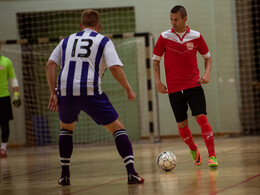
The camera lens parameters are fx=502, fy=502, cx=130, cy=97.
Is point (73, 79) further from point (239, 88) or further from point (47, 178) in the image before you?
point (239, 88)

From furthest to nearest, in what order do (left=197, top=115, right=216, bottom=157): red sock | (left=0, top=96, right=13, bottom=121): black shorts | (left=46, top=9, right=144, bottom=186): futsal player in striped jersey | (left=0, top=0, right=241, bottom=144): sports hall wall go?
(left=0, top=0, right=241, bottom=144): sports hall wall, (left=0, top=96, right=13, bottom=121): black shorts, (left=197, top=115, right=216, bottom=157): red sock, (left=46, top=9, right=144, bottom=186): futsal player in striped jersey

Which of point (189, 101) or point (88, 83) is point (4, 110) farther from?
point (88, 83)

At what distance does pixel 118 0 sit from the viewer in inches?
484

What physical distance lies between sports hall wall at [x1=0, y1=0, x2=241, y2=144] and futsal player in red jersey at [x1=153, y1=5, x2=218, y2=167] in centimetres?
636

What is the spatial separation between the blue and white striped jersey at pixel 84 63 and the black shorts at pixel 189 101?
1314 mm

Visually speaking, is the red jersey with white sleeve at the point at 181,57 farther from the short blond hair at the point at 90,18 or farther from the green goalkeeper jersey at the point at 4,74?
the green goalkeeper jersey at the point at 4,74

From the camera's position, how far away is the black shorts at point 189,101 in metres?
5.33

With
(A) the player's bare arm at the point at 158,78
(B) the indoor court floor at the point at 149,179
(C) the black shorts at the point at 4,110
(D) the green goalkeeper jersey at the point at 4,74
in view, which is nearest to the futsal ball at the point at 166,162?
(B) the indoor court floor at the point at 149,179

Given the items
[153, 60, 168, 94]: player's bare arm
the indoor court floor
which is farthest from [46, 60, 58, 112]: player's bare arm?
[153, 60, 168, 94]: player's bare arm

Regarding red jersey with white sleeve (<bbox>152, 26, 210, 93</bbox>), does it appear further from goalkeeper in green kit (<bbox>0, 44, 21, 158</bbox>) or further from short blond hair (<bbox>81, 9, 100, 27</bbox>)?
goalkeeper in green kit (<bbox>0, 44, 21, 158</bbox>)

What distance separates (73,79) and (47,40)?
719cm

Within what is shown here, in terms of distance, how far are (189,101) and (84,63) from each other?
5.05ft

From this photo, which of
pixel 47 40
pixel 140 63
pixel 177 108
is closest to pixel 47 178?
pixel 177 108

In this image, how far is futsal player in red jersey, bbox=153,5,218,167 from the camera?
5355 mm
